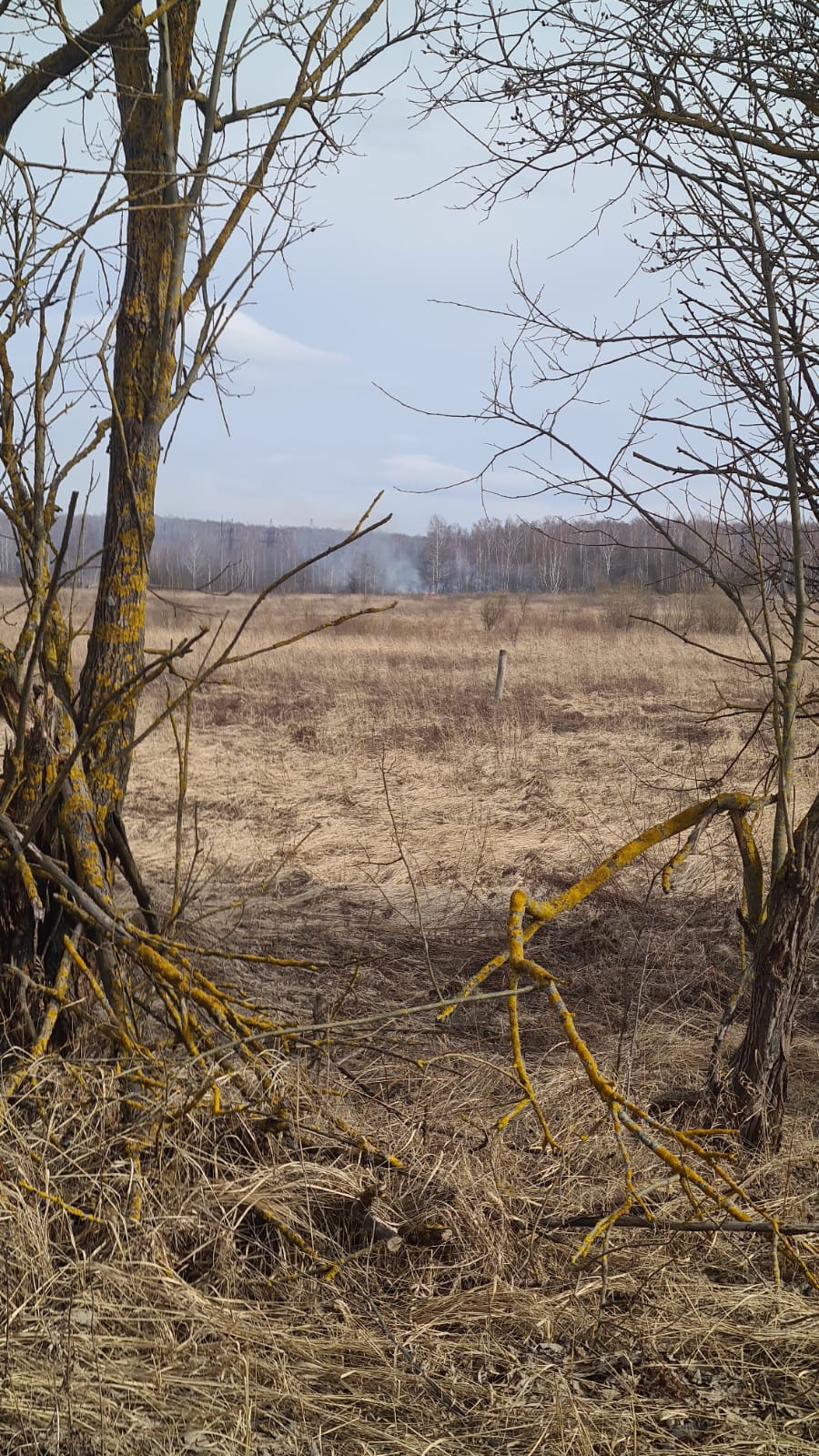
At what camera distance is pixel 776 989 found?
10.6 feet

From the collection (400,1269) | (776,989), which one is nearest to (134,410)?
(400,1269)

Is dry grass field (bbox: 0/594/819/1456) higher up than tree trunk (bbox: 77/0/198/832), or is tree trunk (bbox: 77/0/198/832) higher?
tree trunk (bbox: 77/0/198/832)

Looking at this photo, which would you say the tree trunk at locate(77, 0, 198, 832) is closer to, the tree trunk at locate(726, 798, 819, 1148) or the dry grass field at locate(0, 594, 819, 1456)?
the dry grass field at locate(0, 594, 819, 1456)

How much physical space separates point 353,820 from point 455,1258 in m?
6.12

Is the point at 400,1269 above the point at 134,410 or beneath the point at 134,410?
beneath

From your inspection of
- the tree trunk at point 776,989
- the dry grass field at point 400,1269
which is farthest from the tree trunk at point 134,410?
the tree trunk at point 776,989

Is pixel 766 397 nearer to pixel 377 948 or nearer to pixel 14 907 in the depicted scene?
pixel 14 907

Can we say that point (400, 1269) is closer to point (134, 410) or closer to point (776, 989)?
point (776, 989)

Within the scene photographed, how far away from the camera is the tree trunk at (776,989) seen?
10.6 feet

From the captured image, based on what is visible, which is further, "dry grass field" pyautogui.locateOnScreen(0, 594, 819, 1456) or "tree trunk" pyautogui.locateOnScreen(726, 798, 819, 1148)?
"tree trunk" pyautogui.locateOnScreen(726, 798, 819, 1148)

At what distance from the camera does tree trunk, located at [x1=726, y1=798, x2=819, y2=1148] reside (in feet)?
10.6

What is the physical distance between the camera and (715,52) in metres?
3.52

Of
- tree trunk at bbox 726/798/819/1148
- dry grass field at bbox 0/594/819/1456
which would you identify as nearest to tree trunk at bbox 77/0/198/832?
dry grass field at bbox 0/594/819/1456

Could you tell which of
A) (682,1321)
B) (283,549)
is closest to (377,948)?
(682,1321)
